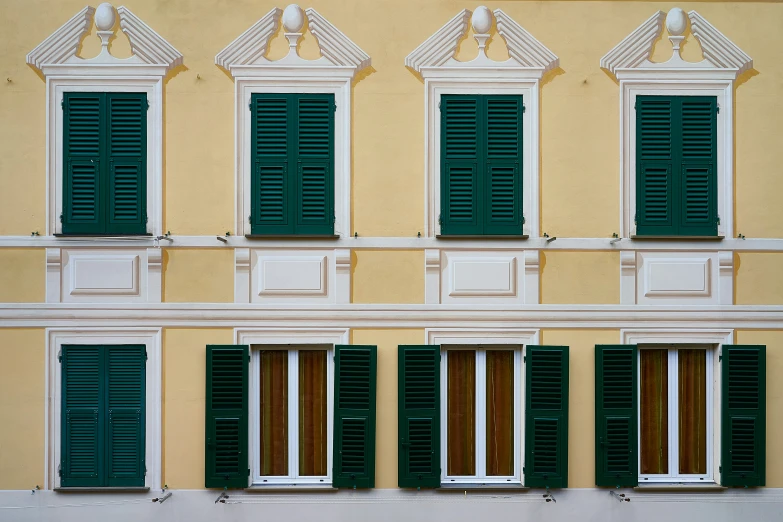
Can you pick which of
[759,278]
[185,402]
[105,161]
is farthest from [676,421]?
[105,161]

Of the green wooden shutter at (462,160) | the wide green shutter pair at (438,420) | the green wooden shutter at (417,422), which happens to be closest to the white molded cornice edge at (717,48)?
the green wooden shutter at (462,160)

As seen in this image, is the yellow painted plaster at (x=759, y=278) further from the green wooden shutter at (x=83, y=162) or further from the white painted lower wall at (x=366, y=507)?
the green wooden shutter at (x=83, y=162)

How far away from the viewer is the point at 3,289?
8.70 metres

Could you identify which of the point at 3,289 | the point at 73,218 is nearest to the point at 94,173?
the point at 73,218

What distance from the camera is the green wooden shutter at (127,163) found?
8.77m

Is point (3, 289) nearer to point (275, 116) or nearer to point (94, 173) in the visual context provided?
point (94, 173)

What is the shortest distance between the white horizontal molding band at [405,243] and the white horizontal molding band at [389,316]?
0.74 m

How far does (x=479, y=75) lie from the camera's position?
8836mm

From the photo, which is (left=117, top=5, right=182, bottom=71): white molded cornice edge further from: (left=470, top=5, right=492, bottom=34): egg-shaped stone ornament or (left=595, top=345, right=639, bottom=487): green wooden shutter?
(left=595, top=345, right=639, bottom=487): green wooden shutter

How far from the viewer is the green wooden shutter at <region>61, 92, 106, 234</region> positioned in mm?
8750

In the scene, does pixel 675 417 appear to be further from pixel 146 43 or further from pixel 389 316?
pixel 146 43

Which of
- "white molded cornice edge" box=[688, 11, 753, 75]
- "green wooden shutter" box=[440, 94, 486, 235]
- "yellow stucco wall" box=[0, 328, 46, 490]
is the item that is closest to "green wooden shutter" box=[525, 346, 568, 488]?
"green wooden shutter" box=[440, 94, 486, 235]

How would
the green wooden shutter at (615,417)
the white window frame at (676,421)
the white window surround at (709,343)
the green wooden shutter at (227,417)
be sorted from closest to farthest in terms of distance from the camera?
the green wooden shutter at (227,417) → the green wooden shutter at (615,417) → the white window surround at (709,343) → the white window frame at (676,421)

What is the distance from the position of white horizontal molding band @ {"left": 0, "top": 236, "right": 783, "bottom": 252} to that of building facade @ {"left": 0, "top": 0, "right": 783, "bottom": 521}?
0.03 meters
